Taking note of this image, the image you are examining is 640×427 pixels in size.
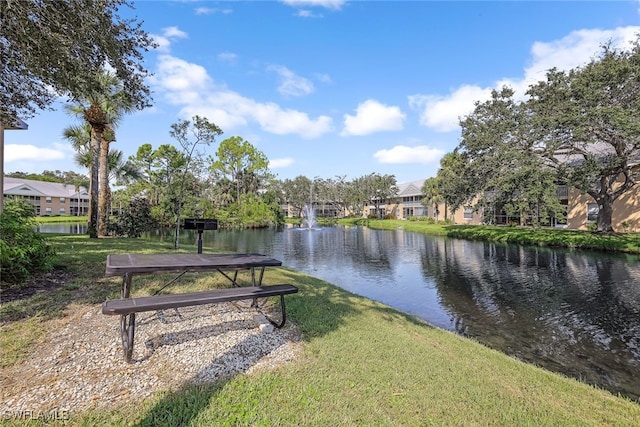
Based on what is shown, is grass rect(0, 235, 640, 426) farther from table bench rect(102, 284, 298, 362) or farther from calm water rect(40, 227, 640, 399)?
calm water rect(40, 227, 640, 399)

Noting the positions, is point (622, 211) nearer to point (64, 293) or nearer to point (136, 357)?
point (136, 357)

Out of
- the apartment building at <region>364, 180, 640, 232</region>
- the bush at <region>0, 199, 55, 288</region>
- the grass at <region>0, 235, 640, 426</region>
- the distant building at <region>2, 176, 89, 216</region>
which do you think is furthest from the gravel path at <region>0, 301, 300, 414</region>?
the distant building at <region>2, 176, 89, 216</region>

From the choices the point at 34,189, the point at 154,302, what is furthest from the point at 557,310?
the point at 34,189

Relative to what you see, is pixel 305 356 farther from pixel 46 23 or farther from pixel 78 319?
pixel 46 23

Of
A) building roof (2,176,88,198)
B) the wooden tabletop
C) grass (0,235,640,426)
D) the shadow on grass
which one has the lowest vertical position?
grass (0,235,640,426)

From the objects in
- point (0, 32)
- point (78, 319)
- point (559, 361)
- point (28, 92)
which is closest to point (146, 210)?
point (28, 92)

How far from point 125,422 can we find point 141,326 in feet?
6.09

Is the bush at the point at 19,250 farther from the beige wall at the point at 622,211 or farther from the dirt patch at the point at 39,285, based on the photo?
the beige wall at the point at 622,211

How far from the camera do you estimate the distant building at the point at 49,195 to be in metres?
47.7

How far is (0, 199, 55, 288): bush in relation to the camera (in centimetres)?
468

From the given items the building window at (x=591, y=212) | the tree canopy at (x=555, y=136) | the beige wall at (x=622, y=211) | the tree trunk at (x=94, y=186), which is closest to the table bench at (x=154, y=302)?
the tree trunk at (x=94, y=186)

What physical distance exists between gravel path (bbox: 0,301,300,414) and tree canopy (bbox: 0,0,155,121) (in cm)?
386

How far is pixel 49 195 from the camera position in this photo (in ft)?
170

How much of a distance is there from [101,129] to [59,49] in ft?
34.0
